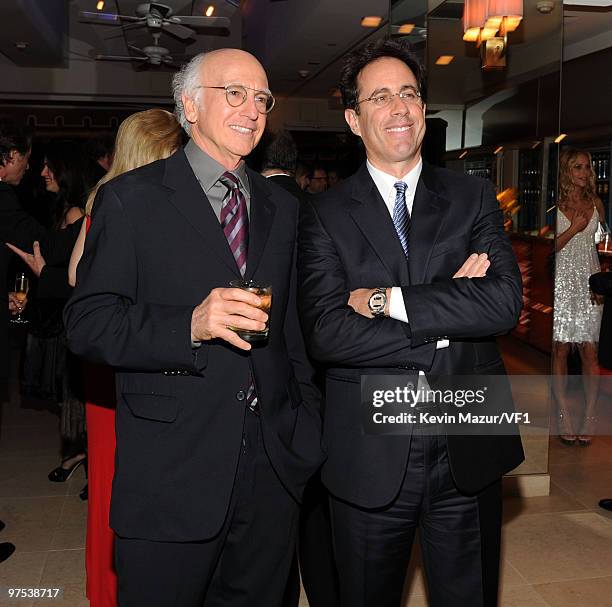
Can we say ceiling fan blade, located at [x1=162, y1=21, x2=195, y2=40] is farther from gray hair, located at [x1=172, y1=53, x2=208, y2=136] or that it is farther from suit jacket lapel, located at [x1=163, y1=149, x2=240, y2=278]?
suit jacket lapel, located at [x1=163, y1=149, x2=240, y2=278]

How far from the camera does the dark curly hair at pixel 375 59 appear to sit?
1.95 m

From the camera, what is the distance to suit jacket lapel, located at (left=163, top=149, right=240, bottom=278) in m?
1.70

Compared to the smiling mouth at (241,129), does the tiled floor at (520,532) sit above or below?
below

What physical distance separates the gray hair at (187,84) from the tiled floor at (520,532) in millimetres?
1983

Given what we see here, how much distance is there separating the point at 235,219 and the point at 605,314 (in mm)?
2490

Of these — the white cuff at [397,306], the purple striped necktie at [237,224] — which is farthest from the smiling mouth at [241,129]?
the white cuff at [397,306]

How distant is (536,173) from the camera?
11.5ft

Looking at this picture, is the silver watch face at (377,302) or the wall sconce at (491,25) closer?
the silver watch face at (377,302)

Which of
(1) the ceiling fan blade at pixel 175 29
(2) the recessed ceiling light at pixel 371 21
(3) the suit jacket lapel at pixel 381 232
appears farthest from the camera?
(1) the ceiling fan blade at pixel 175 29

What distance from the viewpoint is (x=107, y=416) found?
254 centimetres

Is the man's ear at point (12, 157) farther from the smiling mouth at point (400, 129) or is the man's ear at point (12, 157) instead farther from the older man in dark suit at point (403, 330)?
the smiling mouth at point (400, 129)

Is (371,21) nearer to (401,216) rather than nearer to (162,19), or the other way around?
(162,19)

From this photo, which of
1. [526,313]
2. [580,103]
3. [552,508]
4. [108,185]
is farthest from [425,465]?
[580,103]

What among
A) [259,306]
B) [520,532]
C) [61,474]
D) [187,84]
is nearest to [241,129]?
[187,84]
